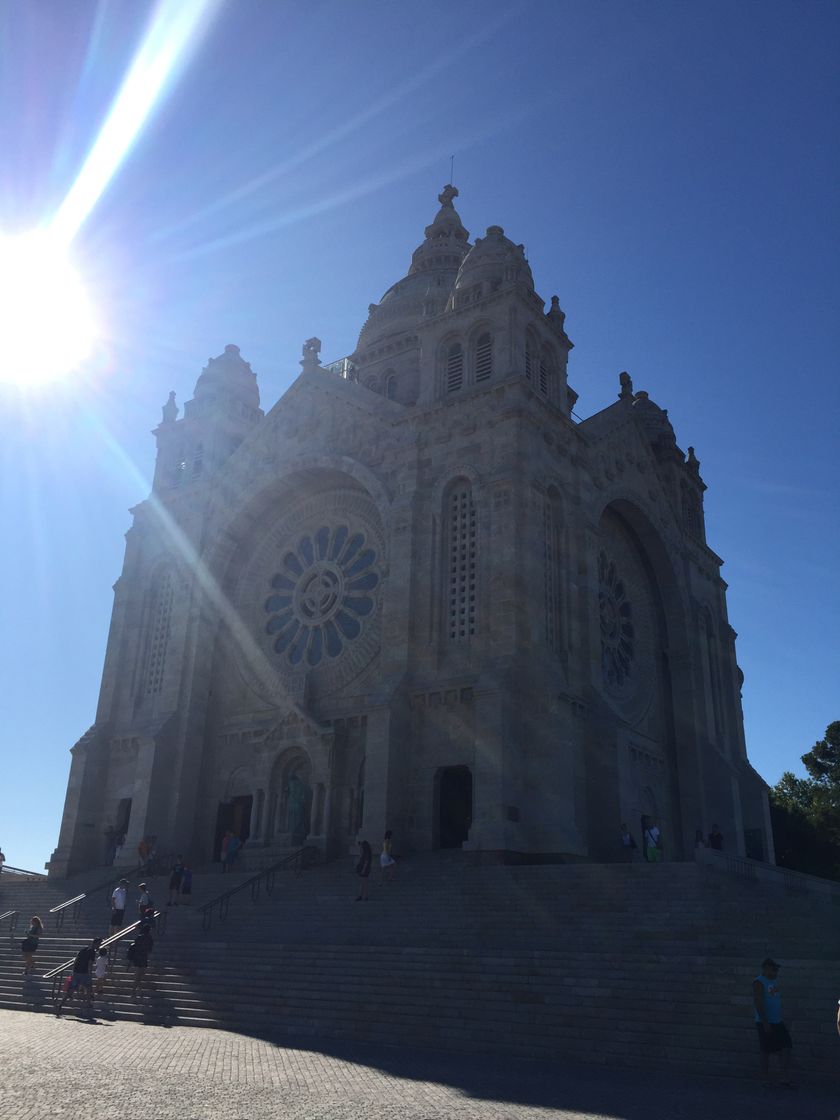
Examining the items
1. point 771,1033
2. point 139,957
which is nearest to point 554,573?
point 139,957

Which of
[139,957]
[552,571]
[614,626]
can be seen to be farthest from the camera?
[614,626]

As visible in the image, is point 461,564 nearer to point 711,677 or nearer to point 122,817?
point 711,677

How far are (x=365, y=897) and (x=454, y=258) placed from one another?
1350 inches

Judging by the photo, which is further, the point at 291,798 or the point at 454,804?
the point at 291,798

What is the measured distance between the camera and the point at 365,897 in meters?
20.5

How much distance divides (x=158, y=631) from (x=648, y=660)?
18.4m

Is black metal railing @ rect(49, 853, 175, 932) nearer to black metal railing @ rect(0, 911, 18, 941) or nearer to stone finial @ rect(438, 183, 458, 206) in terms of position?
black metal railing @ rect(0, 911, 18, 941)

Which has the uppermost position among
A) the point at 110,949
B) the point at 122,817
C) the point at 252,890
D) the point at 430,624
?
the point at 430,624

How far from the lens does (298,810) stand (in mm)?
29000

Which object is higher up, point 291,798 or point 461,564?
point 461,564

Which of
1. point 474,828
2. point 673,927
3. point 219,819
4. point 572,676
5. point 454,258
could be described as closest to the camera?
point 673,927

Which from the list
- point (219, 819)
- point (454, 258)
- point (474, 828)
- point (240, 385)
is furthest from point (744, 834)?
point (454, 258)

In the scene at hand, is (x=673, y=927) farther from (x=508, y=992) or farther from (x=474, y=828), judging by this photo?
(x=474, y=828)

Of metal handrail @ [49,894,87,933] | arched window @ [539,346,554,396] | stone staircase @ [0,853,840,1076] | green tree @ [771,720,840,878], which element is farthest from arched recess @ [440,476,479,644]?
green tree @ [771,720,840,878]
